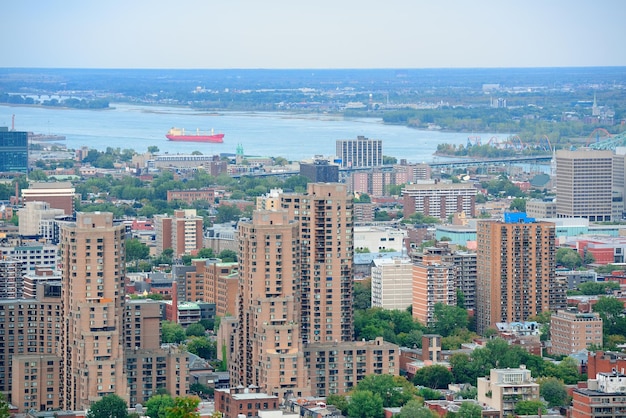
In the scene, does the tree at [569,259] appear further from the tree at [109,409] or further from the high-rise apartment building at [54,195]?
the tree at [109,409]

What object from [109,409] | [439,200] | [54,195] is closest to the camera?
[109,409]

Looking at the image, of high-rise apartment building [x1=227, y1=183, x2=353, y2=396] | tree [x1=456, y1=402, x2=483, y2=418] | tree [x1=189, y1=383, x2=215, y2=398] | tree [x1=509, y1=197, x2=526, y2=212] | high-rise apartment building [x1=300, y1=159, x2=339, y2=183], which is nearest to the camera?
tree [x1=456, y1=402, x2=483, y2=418]

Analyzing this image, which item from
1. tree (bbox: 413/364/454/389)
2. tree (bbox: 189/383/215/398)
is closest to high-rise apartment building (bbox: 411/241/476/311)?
tree (bbox: 413/364/454/389)

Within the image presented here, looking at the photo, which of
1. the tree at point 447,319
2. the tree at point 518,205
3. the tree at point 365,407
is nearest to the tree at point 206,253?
the tree at point 447,319

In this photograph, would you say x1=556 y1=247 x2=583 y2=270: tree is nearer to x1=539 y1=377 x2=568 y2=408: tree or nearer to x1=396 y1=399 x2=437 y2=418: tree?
x1=539 y1=377 x2=568 y2=408: tree

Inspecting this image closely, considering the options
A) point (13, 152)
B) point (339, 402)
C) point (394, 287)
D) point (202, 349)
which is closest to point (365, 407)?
point (339, 402)

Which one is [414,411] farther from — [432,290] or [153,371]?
[432,290]

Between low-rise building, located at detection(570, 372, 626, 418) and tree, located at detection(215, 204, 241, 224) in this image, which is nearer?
low-rise building, located at detection(570, 372, 626, 418)
